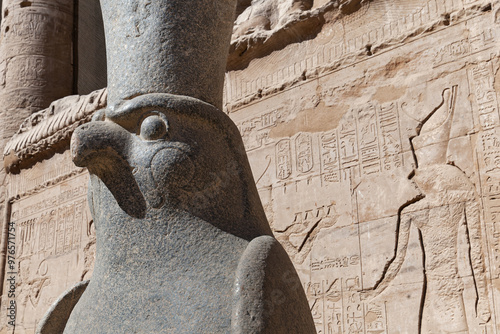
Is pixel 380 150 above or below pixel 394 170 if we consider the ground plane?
above

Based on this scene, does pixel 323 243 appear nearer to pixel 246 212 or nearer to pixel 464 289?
pixel 464 289

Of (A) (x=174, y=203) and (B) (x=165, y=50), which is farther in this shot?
(B) (x=165, y=50)

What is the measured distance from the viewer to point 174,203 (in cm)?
159

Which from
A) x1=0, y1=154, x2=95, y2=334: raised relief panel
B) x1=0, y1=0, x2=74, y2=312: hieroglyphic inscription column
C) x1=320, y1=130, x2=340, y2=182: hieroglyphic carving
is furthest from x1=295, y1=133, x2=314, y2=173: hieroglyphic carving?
x1=0, y1=0, x2=74, y2=312: hieroglyphic inscription column

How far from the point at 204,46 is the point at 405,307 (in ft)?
9.36

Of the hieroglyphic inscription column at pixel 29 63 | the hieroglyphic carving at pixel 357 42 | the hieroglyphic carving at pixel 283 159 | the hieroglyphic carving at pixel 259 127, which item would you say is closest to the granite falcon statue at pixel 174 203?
the hieroglyphic carving at pixel 357 42

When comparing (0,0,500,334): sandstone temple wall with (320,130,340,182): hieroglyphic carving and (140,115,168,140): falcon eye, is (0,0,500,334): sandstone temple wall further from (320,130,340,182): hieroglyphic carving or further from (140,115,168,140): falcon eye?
(140,115,168,140): falcon eye

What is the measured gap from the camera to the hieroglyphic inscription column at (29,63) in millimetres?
8414

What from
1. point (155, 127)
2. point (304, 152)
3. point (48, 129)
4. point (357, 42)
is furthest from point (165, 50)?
point (48, 129)

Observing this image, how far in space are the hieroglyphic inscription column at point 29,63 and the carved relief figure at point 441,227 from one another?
5.74 metres

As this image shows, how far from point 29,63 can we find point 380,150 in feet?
18.5

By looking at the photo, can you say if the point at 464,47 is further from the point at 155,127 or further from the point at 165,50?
the point at 155,127

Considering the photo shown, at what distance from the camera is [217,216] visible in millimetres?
1604

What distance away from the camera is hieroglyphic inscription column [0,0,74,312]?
8414mm
